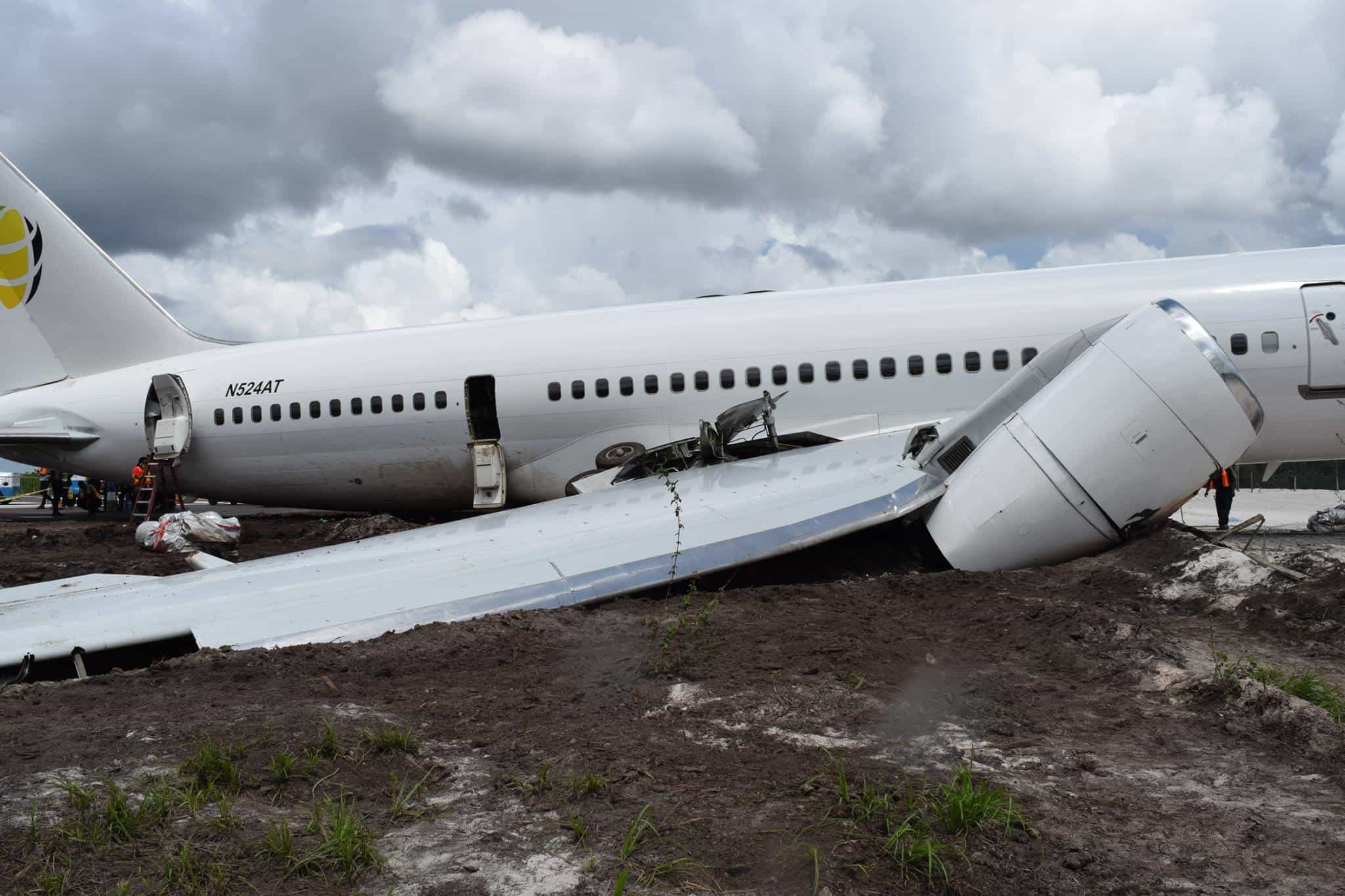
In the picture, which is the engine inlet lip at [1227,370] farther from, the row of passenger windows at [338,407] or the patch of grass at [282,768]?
the row of passenger windows at [338,407]

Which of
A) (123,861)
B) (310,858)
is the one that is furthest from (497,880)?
(123,861)

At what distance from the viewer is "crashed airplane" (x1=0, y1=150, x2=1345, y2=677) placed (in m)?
7.09

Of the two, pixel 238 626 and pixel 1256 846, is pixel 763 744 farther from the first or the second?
pixel 238 626

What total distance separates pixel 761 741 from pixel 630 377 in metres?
9.33

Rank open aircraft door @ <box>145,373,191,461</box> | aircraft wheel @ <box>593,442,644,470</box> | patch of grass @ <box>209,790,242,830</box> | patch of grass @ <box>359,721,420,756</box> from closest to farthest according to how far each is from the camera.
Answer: patch of grass @ <box>209,790,242,830</box> → patch of grass @ <box>359,721,420,756</box> → aircraft wheel @ <box>593,442,644,470</box> → open aircraft door @ <box>145,373,191,461</box>

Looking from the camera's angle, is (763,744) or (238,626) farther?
(238,626)

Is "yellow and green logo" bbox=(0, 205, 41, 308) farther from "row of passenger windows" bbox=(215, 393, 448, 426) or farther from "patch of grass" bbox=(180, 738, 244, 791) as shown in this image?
"patch of grass" bbox=(180, 738, 244, 791)

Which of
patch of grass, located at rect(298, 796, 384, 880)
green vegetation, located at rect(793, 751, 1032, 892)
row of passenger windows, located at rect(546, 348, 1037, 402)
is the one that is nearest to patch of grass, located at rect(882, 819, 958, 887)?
green vegetation, located at rect(793, 751, 1032, 892)

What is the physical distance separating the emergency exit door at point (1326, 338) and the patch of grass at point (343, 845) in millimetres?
12118

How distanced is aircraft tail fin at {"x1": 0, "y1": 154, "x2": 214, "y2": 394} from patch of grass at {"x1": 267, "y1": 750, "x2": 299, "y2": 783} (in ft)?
47.0

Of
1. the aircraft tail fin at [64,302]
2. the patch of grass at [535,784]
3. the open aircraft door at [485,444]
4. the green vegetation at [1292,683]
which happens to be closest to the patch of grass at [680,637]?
the patch of grass at [535,784]

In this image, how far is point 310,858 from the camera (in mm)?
2916

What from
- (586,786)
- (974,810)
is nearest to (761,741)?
(586,786)

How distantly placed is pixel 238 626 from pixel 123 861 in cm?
327
